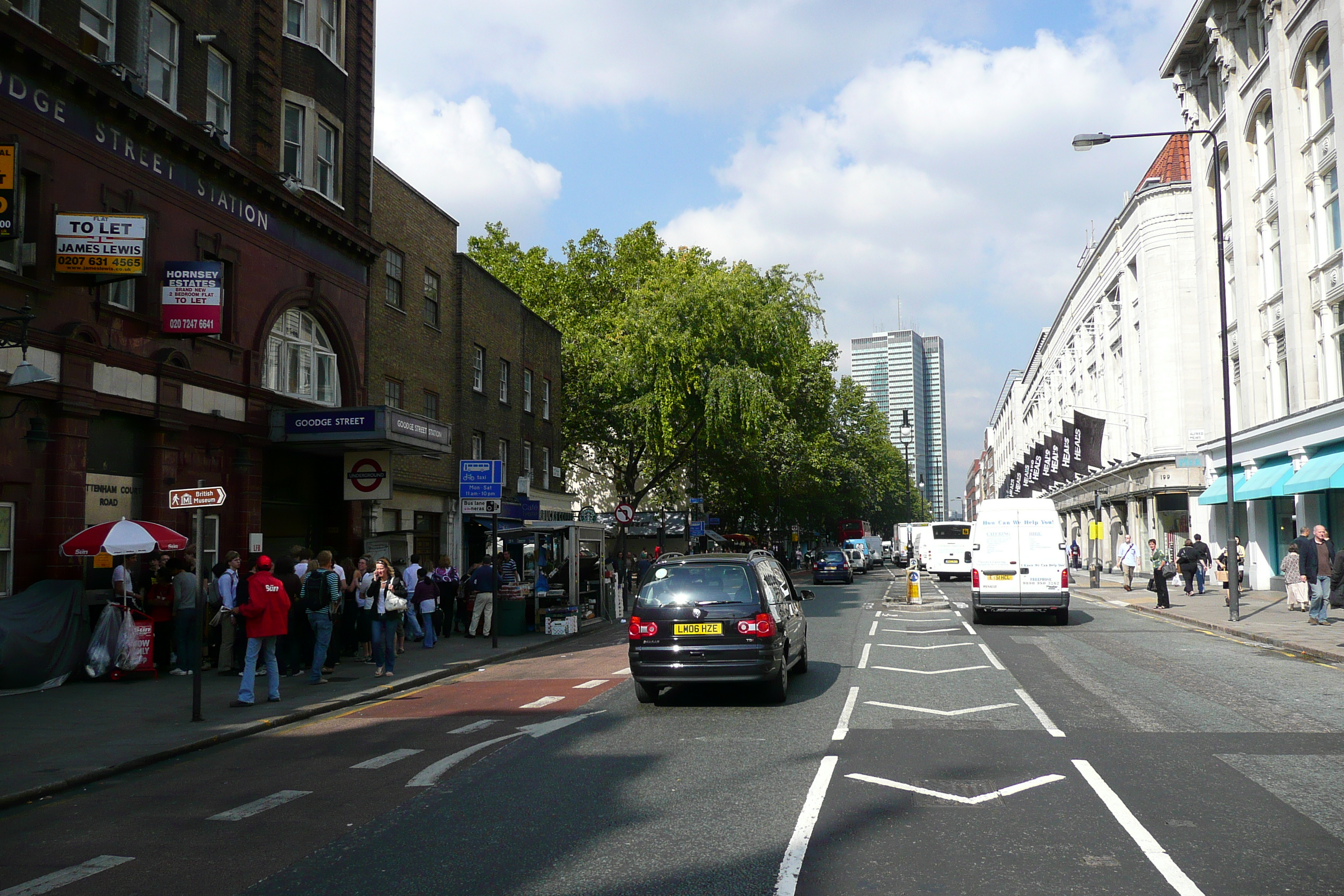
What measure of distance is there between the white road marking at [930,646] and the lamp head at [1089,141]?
1038cm

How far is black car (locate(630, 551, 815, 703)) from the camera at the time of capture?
1089 centimetres

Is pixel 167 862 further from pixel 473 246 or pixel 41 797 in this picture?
pixel 473 246

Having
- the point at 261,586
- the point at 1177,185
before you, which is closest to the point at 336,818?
the point at 261,586

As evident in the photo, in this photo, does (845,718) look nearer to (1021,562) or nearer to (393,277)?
(1021,562)

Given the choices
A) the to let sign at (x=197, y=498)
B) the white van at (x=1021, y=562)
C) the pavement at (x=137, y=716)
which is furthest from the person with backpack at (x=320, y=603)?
the white van at (x=1021, y=562)

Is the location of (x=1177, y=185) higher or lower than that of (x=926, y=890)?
higher

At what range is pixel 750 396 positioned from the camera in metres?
34.8

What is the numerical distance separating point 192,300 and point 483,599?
26.8 ft

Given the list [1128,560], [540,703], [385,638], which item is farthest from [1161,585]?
[385,638]

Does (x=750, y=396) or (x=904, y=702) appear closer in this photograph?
(x=904, y=702)

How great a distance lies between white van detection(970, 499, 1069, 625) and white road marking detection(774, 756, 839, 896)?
45.9 feet

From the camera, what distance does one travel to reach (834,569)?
46.5m

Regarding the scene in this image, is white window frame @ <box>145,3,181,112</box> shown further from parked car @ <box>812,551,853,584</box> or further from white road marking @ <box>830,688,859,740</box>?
parked car @ <box>812,551,853,584</box>

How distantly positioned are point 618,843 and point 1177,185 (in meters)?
43.0
